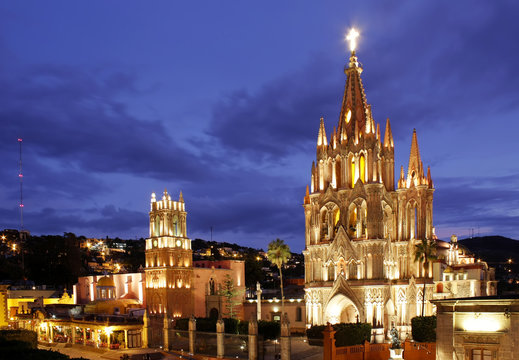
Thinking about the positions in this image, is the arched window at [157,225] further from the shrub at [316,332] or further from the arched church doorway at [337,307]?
the shrub at [316,332]

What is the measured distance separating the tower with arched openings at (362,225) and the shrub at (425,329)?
602 centimetres

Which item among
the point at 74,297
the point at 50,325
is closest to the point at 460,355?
the point at 50,325

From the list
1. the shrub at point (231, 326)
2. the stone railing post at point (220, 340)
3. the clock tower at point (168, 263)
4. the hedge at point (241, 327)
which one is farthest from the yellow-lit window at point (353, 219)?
the stone railing post at point (220, 340)

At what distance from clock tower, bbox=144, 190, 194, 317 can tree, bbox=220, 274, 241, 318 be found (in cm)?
419

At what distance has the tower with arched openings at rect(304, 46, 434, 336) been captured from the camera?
50812 millimetres

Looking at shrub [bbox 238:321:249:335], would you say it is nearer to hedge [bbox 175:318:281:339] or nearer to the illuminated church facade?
hedge [bbox 175:318:281:339]

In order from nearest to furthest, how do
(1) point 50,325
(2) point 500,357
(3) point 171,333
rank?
(2) point 500,357, (3) point 171,333, (1) point 50,325

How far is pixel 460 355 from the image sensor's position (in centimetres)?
2648

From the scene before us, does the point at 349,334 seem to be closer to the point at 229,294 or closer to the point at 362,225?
the point at 362,225

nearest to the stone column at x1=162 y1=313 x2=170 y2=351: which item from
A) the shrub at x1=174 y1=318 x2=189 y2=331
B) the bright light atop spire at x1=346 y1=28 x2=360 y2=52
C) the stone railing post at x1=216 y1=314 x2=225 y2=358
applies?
the shrub at x1=174 y1=318 x2=189 y2=331

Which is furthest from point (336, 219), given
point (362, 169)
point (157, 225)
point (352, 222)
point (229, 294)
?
point (157, 225)

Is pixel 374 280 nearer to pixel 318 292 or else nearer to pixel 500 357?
pixel 318 292

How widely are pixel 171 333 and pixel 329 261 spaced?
16526mm

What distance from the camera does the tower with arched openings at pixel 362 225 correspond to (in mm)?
50812
